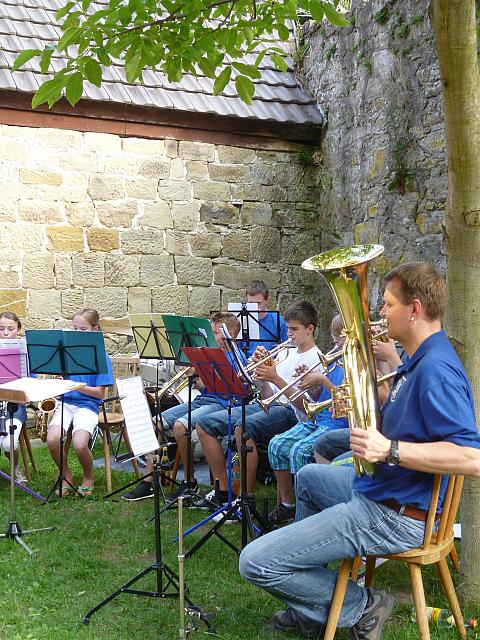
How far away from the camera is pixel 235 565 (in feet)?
15.2

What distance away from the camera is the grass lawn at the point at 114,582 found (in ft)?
12.3

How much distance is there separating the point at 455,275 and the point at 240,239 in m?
5.59

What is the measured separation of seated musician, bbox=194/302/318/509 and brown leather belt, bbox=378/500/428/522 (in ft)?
6.57

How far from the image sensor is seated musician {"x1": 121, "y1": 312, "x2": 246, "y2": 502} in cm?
621

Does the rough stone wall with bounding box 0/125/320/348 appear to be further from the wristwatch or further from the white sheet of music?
the wristwatch

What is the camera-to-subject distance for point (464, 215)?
12.3 ft

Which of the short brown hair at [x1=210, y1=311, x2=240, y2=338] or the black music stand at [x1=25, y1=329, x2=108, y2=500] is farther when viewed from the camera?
the short brown hair at [x1=210, y1=311, x2=240, y2=338]

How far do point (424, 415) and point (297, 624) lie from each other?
1.29m

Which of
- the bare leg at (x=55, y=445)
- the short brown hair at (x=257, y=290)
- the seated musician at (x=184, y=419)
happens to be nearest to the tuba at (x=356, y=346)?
the seated musician at (x=184, y=419)

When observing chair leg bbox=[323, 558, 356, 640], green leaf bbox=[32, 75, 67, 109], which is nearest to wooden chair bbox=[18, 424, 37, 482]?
green leaf bbox=[32, 75, 67, 109]

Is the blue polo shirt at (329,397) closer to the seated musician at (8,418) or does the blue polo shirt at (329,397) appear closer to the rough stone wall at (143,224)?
the seated musician at (8,418)

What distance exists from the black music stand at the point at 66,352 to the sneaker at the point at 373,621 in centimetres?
323

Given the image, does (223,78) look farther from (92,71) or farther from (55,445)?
(55,445)

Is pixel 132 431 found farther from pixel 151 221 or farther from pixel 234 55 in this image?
pixel 151 221
